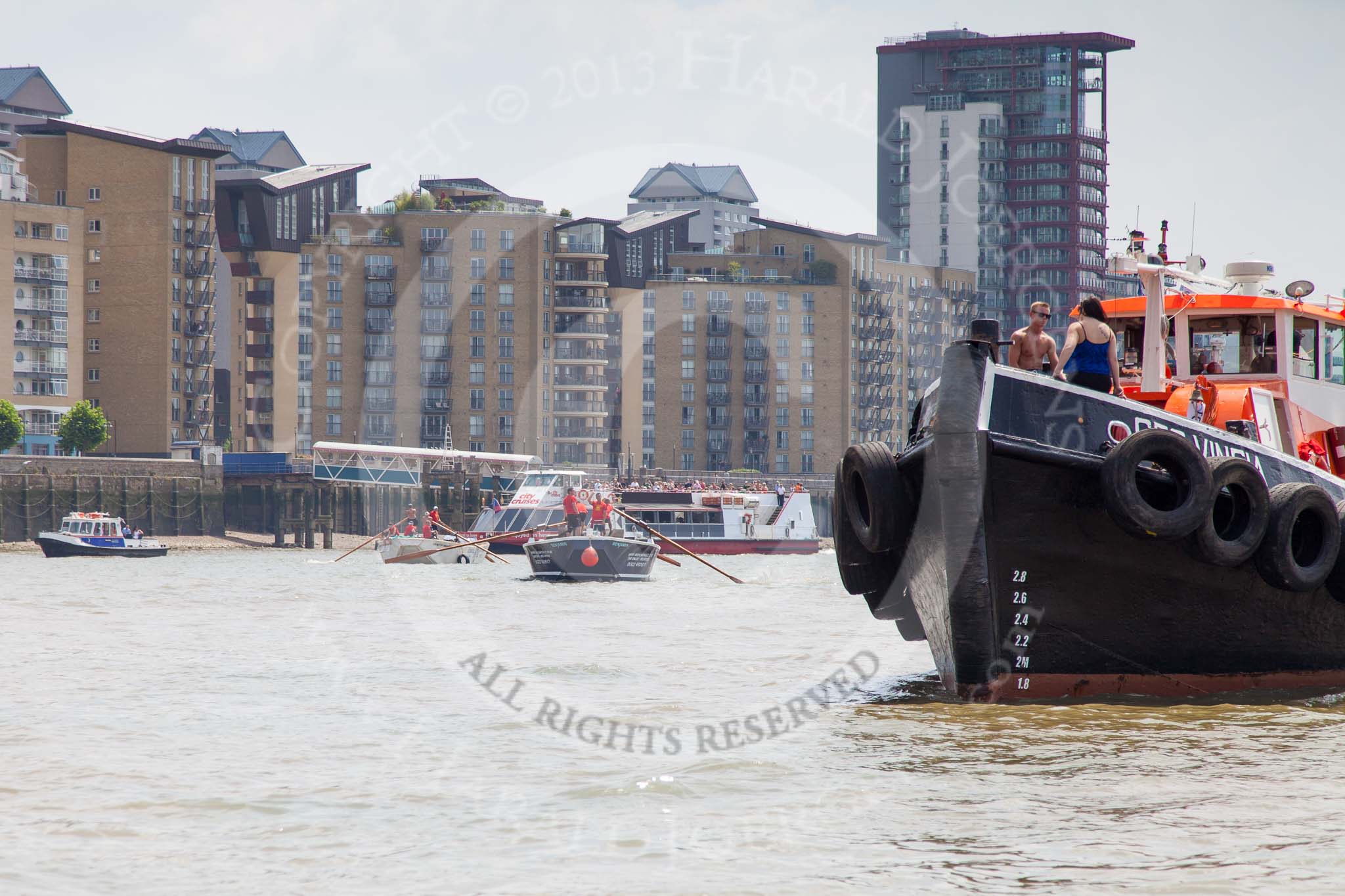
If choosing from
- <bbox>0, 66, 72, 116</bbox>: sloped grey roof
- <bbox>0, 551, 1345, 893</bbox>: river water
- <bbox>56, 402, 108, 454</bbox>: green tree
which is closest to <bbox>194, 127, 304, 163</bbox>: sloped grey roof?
<bbox>0, 66, 72, 116</bbox>: sloped grey roof

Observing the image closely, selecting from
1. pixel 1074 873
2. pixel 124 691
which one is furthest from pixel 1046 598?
pixel 124 691

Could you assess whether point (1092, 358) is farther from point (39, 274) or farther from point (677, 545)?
point (39, 274)

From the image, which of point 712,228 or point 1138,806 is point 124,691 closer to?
point 1138,806

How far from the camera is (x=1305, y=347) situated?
18.0 m

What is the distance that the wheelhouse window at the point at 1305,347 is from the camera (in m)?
17.8

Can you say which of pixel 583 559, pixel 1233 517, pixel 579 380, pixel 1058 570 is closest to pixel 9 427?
pixel 579 380

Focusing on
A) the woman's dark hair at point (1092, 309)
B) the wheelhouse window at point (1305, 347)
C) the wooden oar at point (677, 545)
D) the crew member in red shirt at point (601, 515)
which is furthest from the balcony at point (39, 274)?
the woman's dark hair at point (1092, 309)

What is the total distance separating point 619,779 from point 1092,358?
6308 millimetres

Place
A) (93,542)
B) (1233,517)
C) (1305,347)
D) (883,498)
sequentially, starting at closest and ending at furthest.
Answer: (1233,517) < (883,498) < (1305,347) < (93,542)

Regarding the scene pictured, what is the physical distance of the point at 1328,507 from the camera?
15109 mm

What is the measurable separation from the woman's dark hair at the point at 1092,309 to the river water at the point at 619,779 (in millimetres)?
3601

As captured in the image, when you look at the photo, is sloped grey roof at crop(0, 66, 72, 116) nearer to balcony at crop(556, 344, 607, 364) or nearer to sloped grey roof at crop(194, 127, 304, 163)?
sloped grey roof at crop(194, 127, 304, 163)

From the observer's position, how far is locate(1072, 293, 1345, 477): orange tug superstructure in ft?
57.5

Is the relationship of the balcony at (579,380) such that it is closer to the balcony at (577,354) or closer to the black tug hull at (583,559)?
the balcony at (577,354)
